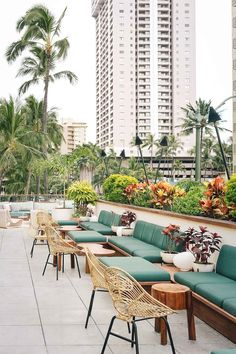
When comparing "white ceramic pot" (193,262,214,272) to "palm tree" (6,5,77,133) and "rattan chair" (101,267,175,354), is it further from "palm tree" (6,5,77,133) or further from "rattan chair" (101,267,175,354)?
"palm tree" (6,5,77,133)

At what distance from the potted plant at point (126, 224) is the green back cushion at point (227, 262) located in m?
4.26

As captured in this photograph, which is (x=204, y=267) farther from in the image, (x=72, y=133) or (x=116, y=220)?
(x=72, y=133)

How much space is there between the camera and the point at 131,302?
3.79m

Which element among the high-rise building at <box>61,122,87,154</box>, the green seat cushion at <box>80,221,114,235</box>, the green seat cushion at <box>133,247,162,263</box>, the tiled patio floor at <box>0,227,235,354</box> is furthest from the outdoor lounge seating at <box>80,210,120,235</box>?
the high-rise building at <box>61,122,87,154</box>

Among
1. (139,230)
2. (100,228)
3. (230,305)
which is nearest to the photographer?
(230,305)

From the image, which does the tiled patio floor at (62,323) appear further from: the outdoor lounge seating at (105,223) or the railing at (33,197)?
the railing at (33,197)

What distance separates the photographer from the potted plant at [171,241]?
6559mm

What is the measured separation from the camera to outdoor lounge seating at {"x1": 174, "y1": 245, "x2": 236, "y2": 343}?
4.23 metres

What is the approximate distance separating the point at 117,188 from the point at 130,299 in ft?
30.1

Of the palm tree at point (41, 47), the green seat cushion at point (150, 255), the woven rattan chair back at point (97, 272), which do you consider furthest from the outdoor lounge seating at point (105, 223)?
the palm tree at point (41, 47)

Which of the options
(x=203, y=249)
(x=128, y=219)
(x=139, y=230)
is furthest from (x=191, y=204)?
(x=128, y=219)

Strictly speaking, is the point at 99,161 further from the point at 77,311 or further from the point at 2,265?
the point at 77,311

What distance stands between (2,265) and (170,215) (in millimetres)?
3133

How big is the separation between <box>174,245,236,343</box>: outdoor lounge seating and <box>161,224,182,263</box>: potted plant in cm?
103
